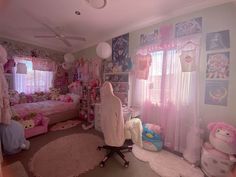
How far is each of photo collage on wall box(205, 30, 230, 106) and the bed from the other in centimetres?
372

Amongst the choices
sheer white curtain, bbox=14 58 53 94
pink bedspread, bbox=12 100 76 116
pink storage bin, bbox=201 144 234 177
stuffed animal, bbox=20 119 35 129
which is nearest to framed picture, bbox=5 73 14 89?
sheer white curtain, bbox=14 58 53 94

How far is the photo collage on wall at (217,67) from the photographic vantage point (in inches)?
70.6

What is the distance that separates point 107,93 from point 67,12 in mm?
1889

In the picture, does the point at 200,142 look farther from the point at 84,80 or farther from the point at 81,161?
the point at 84,80

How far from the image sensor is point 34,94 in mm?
4188

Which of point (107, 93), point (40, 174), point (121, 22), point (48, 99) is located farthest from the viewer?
point (48, 99)

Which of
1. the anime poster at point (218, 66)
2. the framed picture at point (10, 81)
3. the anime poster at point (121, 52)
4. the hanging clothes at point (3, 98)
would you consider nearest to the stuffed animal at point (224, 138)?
the anime poster at point (218, 66)

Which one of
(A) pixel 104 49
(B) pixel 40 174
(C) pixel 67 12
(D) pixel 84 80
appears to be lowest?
(B) pixel 40 174

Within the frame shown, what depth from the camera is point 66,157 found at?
2.03 m

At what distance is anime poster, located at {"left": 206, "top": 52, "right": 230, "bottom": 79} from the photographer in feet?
5.88

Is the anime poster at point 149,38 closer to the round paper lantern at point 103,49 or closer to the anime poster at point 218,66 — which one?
the round paper lantern at point 103,49

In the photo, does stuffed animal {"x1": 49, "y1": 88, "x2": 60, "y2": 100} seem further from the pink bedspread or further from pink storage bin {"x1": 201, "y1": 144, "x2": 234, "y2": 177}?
pink storage bin {"x1": 201, "y1": 144, "x2": 234, "y2": 177}

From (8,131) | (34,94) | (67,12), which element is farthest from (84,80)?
(8,131)

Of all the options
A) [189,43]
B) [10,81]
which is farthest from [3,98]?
[189,43]
